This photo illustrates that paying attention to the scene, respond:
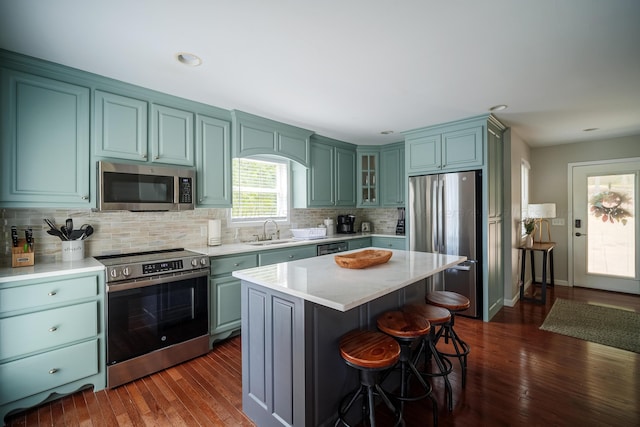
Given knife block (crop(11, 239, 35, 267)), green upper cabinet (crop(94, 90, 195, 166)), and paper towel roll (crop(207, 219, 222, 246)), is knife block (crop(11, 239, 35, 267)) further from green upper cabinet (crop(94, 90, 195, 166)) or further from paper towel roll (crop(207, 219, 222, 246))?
paper towel roll (crop(207, 219, 222, 246))

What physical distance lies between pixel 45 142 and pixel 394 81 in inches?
111

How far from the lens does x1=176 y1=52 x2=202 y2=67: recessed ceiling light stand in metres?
2.10

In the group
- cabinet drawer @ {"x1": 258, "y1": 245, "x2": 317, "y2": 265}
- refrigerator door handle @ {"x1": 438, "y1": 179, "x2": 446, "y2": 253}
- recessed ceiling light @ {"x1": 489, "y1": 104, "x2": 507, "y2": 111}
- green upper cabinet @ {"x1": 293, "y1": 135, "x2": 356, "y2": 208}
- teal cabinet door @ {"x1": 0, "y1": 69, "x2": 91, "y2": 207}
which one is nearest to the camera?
teal cabinet door @ {"x1": 0, "y1": 69, "x2": 91, "y2": 207}

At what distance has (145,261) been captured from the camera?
2.41 meters

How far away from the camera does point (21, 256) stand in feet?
7.17

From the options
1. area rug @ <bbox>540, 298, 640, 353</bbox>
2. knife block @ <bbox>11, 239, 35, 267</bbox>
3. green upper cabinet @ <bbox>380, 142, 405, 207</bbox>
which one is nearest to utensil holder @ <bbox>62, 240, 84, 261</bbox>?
knife block @ <bbox>11, 239, 35, 267</bbox>

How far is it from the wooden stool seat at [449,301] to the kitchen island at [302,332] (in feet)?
1.35

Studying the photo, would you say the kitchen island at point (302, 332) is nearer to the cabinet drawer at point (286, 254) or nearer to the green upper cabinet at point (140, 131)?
the cabinet drawer at point (286, 254)

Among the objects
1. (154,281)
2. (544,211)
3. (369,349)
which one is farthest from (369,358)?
(544,211)

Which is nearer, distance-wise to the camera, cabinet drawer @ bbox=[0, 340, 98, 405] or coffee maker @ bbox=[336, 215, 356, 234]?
cabinet drawer @ bbox=[0, 340, 98, 405]

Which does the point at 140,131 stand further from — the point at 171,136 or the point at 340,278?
the point at 340,278

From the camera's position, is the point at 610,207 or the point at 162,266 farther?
the point at 610,207

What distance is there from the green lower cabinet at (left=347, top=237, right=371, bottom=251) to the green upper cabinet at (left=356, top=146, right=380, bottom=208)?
0.64 metres

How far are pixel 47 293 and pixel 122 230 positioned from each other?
2.84ft
